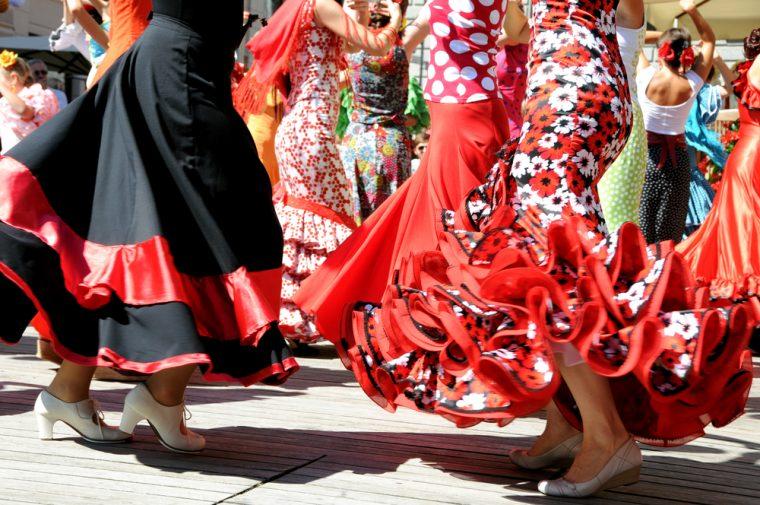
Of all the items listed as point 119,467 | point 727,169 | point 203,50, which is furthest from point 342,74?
point 119,467

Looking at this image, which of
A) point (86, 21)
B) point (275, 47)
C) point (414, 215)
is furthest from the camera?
point (86, 21)

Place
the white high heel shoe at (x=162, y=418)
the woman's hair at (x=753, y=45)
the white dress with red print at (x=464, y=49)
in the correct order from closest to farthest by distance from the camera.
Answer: the white high heel shoe at (x=162, y=418) → the white dress with red print at (x=464, y=49) → the woman's hair at (x=753, y=45)

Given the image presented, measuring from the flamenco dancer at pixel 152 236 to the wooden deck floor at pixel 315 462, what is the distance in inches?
7.4

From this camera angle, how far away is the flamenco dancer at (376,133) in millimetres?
7176

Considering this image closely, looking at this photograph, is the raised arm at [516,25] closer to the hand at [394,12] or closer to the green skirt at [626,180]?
the green skirt at [626,180]

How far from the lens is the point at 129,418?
3.27 metres

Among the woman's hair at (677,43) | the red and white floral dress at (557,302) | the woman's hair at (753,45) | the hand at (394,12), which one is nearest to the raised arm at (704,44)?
the woman's hair at (677,43)

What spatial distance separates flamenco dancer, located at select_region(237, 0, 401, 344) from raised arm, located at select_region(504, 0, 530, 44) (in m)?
0.65

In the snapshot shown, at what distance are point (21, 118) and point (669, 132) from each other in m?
5.45

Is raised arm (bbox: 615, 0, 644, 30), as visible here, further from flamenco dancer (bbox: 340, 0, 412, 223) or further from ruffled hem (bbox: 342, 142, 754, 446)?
flamenco dancer (bbox: 340, 0, 412, 223)

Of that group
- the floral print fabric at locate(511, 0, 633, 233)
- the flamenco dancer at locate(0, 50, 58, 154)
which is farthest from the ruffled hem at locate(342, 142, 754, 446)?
the flamenco dancer at locate(0, 50, 58, 154)

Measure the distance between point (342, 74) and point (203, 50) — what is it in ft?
16.3

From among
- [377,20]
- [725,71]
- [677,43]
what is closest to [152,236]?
[377,20]

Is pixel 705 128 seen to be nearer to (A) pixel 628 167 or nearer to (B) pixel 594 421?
(A) pixel 628 167
